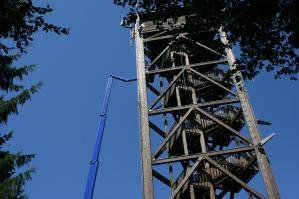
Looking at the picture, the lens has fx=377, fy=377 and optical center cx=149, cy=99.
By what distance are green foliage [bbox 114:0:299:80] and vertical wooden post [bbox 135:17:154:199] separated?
4.94 metres

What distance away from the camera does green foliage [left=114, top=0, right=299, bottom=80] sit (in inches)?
315

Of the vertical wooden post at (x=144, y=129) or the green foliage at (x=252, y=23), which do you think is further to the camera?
the vertical wooden post at (x=144, y=129)

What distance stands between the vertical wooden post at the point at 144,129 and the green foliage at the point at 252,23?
4.94m

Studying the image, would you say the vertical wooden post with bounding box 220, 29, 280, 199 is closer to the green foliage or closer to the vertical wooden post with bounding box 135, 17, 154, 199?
the green foliage

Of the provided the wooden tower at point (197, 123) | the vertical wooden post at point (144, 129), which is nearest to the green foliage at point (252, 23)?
the wooden tower at point (197, 123)

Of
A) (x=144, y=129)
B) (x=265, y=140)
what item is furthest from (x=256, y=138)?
(x=144, y=129)

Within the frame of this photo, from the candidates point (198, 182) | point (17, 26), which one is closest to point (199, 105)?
point (198, 182)

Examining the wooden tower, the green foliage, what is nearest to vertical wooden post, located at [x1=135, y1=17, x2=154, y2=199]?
the wooden tower

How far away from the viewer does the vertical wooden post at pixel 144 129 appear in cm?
1188

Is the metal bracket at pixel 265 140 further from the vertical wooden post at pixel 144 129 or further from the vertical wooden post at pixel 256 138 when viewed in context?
the vertical wooden post at pixel 144 129

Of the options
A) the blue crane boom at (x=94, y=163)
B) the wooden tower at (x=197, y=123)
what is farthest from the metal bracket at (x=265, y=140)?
the blue crane boom at (x=94, y=163)

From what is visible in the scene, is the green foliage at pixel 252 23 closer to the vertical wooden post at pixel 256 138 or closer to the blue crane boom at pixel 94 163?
the vertical wooden post at pixel 256 138

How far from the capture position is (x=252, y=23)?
8.41 metres

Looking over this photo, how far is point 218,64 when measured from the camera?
16.8m
